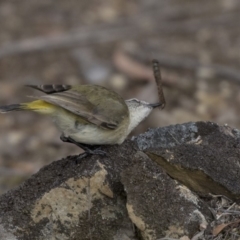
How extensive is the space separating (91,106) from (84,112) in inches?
3.4

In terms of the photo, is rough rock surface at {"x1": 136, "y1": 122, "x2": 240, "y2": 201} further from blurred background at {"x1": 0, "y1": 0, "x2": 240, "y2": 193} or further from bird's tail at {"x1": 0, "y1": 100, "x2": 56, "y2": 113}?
blurred background at {"x1": 0, "y1": 0, "x2": 240, "y2": 193}

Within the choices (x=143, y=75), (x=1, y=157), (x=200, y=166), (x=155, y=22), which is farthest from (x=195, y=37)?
(x=200, y=166)

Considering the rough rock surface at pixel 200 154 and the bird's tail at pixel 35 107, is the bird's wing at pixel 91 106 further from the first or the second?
the rough rock surface at pixel 200 154

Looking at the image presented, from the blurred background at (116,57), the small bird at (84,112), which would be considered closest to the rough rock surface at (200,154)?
the small bird at (84,112)

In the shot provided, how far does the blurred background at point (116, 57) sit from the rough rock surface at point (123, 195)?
4.38 metres

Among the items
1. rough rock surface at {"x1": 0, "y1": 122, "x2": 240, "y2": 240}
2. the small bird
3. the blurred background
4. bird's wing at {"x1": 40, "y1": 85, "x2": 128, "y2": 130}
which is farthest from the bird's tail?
the blurred background

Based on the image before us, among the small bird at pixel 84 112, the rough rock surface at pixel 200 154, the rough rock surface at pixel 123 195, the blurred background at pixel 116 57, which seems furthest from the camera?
the blurred background at pixel 116 57

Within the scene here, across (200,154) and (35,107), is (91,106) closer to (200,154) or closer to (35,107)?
(35,107)

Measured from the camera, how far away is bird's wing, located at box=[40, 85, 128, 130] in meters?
5.10

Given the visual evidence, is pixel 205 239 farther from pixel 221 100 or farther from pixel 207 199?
pixel 221 100

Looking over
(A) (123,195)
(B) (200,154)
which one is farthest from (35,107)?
(B) (200,154)

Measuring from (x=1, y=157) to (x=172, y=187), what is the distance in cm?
549

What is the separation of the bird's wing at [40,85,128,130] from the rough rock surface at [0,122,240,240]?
13.8 inches

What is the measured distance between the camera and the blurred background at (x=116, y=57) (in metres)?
9.92
